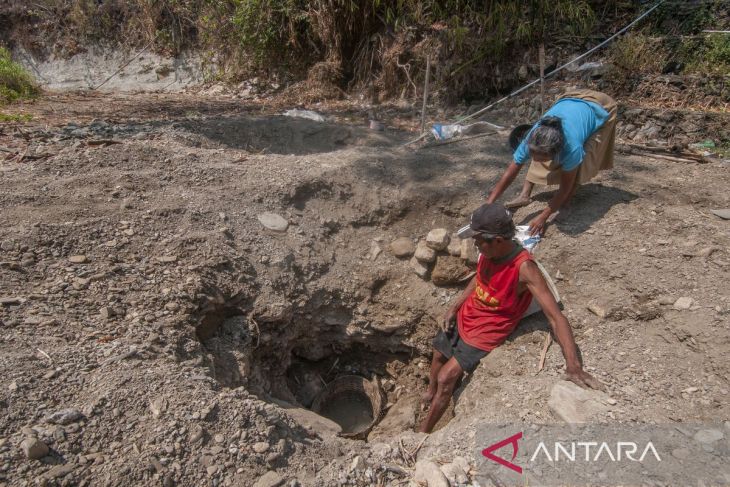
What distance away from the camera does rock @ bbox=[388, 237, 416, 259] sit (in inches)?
128

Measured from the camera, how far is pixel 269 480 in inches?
69.7

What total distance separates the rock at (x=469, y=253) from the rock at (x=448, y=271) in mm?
59

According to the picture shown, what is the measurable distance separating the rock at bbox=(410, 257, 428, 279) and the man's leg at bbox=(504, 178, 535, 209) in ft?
2.44

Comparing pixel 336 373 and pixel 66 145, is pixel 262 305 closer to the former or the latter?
pixel 336 373

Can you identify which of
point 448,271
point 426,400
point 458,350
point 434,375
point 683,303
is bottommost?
point 426,400

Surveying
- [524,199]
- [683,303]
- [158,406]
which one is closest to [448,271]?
[524,199]

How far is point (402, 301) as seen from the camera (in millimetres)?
3164

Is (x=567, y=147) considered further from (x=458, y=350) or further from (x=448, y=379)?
(x=448, y=379)

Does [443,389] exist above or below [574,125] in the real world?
below

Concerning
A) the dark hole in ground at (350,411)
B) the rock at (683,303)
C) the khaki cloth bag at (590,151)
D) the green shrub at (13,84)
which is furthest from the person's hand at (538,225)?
the green shrub at (13,84)

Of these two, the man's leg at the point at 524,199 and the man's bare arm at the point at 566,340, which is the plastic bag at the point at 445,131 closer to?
the man's leg at the point at 524,199

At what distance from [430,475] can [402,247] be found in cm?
169

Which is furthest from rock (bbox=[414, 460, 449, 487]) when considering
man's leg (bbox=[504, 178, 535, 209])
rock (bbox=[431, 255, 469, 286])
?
man's leg (bbox=[504, 178, 535, 209])

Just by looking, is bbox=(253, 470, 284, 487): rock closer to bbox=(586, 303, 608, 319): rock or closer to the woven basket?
the woven basket
